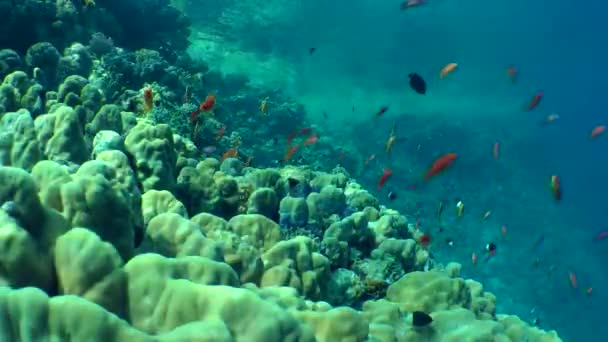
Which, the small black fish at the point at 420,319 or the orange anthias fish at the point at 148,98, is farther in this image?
the orange anthias fish at the point at 148,98

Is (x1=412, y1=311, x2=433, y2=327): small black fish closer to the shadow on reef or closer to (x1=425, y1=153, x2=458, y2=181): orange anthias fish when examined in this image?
(x1=425, y1=153, x2=458, y2=181): orange anthias fish

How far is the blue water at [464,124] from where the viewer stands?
90.7 feet

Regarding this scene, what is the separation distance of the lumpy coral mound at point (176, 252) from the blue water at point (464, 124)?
775 centimetres

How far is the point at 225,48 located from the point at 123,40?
2010cm

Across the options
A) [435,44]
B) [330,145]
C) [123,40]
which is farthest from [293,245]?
[435,44]

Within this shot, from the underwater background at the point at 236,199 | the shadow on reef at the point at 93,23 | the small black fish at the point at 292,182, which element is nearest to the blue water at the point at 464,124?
the underwater background at the point at 236,199

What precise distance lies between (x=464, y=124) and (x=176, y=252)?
40344mm

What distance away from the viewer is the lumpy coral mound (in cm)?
248

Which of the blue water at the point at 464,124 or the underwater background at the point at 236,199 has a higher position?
the underwater background at the point at 236,199

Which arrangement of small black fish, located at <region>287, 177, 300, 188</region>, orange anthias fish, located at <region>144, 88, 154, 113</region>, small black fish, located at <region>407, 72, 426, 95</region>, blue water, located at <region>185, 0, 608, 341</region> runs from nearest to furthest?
small black fish, located at <region>287, 177, 300, 188</region> → small black fish, located at <region>407, 72, 426, 95</region> → orange anthias fish, located at <region>144, 88, 154, 113</region> → blue water, located at <region>185, 0, 608, 341</region>

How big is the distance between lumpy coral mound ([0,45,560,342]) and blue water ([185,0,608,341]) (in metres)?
7.75

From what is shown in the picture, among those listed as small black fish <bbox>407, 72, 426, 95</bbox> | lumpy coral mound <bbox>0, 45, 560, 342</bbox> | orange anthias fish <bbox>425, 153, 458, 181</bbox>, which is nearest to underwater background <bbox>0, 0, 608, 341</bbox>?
lumpy coral mound <bbox>0, 45, 560, 342</bbox>

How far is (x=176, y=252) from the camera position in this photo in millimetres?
3787

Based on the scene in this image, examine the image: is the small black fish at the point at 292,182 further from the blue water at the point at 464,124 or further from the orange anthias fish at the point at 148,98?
the blue water at the point at 464,124
